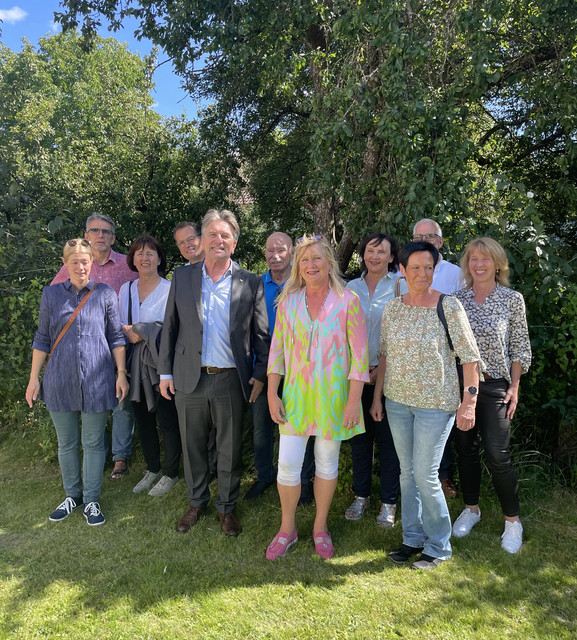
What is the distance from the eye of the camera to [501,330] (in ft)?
10.4

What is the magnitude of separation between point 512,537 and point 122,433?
3.37 meters

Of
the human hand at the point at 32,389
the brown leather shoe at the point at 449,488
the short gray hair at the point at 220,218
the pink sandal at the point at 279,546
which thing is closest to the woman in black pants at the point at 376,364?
the brown leather shoe at the point at 449,488

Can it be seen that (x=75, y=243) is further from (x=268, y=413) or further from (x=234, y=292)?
(x=268, y=413)

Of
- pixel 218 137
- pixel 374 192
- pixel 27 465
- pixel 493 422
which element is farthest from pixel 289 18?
pixel 27 465

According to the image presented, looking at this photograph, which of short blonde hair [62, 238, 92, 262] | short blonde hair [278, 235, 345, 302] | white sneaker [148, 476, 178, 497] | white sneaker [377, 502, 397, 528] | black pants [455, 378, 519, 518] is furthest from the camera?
white sneaker [148, 476, 178, 497]

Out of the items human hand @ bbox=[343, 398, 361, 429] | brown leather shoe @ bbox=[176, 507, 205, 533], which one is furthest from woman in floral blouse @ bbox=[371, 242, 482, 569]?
brown leather shoe @ bbox=[176, 507, 205, 533]

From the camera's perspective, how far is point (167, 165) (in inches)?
Result: 403

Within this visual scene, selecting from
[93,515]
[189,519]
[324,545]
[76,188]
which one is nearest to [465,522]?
[324,545]

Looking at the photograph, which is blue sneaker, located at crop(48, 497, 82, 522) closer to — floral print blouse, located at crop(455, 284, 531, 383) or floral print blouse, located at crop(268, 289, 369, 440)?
floral print blouse, located at crop(268, 289, 369, 440)

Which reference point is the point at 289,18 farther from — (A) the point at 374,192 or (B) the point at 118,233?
(B) the point at 118,233

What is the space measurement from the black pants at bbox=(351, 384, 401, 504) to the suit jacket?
2.81 ft

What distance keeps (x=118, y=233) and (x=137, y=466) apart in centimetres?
630

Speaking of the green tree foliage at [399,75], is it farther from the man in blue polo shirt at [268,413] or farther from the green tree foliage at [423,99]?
the man in blue polo shirt at [268,413]

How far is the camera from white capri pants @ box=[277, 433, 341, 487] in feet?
10.3
